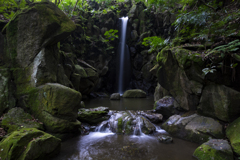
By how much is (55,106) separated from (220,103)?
6.23 metres

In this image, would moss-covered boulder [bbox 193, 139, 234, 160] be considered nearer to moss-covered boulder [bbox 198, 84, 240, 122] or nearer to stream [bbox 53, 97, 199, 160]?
stream [bbox 53, 97, 199, 160]

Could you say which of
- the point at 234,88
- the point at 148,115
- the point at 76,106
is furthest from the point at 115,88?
the point at 234,88

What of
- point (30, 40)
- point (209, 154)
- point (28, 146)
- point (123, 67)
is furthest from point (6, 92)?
point (123, 67)

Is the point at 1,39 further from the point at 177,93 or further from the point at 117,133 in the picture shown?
the point at 177,93

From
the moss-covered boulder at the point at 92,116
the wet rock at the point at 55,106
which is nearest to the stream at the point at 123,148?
the wet rock at the point at 55,106

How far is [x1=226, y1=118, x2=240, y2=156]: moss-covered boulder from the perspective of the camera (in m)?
3.88

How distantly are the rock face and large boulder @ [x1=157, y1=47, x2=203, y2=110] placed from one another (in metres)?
0.80

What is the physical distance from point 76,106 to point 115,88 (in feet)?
59.4

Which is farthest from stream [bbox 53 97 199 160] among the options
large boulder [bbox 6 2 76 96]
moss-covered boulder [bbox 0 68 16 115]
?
large boulder [bbox 6 2 76 96]

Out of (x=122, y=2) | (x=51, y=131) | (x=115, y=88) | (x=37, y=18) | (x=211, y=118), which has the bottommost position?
(x=115, y=88)

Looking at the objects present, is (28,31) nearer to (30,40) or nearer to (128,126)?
(30,40)

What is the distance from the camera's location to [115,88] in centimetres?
2386

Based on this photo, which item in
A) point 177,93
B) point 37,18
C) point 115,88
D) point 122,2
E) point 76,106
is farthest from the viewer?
point 122,2

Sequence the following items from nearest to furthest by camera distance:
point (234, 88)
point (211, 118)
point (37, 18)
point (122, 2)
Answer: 1. point (234, 88)
2. point (211, 118)
3. point (37, 18)
4. point (122, 2)
